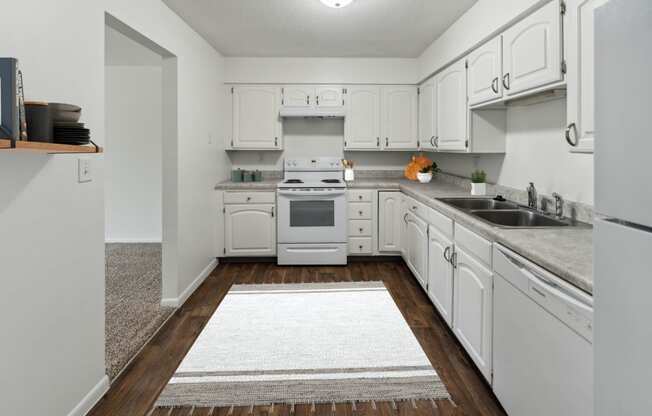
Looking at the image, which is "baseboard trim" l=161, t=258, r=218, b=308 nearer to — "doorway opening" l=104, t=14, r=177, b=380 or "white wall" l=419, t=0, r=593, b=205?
"doorway opening" l=104, t=14, r=177, b=380

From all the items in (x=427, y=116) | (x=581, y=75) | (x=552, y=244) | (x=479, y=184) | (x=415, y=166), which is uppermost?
(x=427, y=116)

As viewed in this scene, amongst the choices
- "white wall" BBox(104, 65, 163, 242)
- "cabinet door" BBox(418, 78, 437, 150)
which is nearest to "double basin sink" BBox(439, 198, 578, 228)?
"cabinet door" BBox(418, 78, 437, 150)

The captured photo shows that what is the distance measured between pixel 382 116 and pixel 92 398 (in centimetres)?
421

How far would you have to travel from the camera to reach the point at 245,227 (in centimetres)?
507

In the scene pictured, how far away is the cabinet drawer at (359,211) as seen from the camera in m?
5.14

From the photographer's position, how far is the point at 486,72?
315cm

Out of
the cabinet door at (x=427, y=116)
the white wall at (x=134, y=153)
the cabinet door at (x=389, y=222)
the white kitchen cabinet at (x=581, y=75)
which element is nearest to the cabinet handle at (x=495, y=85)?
the white kitchen cabinet at (x=581, y=75)

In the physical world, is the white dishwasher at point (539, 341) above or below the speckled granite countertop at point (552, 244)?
below

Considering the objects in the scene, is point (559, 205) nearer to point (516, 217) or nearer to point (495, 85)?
point (516, 217)

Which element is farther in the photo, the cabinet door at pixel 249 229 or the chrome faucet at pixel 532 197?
the cabinet door at pixel 249 229

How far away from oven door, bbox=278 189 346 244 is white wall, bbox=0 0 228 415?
2604mm

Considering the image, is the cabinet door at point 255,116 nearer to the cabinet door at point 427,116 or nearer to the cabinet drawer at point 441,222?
the cabinet door at point 427,116

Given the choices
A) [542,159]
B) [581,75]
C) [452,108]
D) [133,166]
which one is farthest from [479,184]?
[133,166]

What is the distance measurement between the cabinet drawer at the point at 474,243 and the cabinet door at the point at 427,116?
204 centimetres
